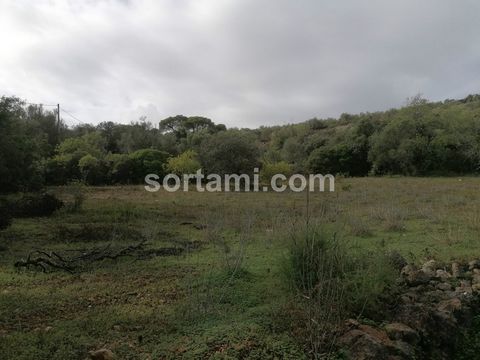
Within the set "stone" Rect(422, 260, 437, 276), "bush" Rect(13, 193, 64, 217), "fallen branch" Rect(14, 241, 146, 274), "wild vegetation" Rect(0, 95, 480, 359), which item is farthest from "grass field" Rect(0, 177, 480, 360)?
"bush" Rect(13, 193, 64, 217)

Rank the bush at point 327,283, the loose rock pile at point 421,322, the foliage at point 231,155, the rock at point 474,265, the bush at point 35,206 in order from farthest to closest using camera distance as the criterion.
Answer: the foliage at point 231,155, the bush at point 35,206, the rock at point 474,265, the bush at point 327,283, the loose rock pile at point 421,322

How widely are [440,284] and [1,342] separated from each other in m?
4.30

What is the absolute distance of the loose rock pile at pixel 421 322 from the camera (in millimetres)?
3112

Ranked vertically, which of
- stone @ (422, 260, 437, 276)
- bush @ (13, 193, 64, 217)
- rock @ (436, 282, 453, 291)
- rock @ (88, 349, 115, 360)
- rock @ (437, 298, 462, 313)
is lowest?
rock @ (88, 349, 115, 360)

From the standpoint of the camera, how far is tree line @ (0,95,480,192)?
24375 mm

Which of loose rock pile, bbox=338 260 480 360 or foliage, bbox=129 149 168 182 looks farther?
foliage, bbox=129 149 168 182

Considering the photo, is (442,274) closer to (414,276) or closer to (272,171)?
(414,276)

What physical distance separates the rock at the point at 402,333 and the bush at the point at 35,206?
989cm

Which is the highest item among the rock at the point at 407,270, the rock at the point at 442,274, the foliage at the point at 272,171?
the foliage at the point at 272,171

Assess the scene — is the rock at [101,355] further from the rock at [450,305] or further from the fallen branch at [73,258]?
the rock at [450,305]

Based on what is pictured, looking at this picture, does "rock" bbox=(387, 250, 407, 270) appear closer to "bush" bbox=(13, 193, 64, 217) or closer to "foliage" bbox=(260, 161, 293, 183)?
"bush" bbox=(13, 193, 64, 217)

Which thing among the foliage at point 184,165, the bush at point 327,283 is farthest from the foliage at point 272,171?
the bush at point 327,283

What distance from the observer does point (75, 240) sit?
7.58m

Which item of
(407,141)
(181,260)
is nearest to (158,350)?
(181,260)
